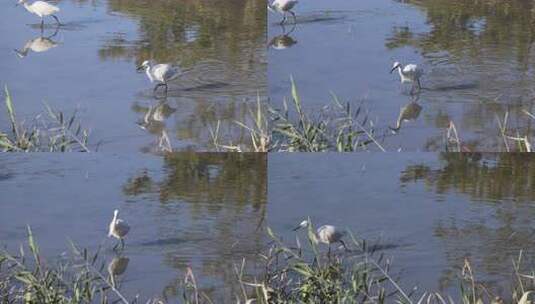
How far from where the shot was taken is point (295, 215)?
10.2 ft

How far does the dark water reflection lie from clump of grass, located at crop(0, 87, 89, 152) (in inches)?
1.2

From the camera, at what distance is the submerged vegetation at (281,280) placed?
304 centimetres

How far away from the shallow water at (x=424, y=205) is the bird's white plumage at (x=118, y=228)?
38 cm

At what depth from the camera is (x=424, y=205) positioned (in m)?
3.13

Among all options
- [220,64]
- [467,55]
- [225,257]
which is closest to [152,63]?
[220,64]

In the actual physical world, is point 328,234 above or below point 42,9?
below

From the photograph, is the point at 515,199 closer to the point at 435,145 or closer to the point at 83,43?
the point at 435,145

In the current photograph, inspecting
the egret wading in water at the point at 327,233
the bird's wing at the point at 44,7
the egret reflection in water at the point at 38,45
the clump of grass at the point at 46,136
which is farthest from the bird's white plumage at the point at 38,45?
the egret wading in water at the point at 327,233

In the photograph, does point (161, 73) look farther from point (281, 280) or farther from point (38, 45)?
point (281, 280)

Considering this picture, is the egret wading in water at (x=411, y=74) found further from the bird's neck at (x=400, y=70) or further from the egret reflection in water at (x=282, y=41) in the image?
the egret reflection in water at (x=282, y=41)

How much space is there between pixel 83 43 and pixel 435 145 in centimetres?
111

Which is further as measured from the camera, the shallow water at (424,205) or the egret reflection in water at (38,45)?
the egret reflection in water at (38,45)

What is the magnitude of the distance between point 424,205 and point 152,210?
0.73m

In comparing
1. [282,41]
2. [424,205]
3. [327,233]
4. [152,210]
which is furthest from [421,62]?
[152,210]
